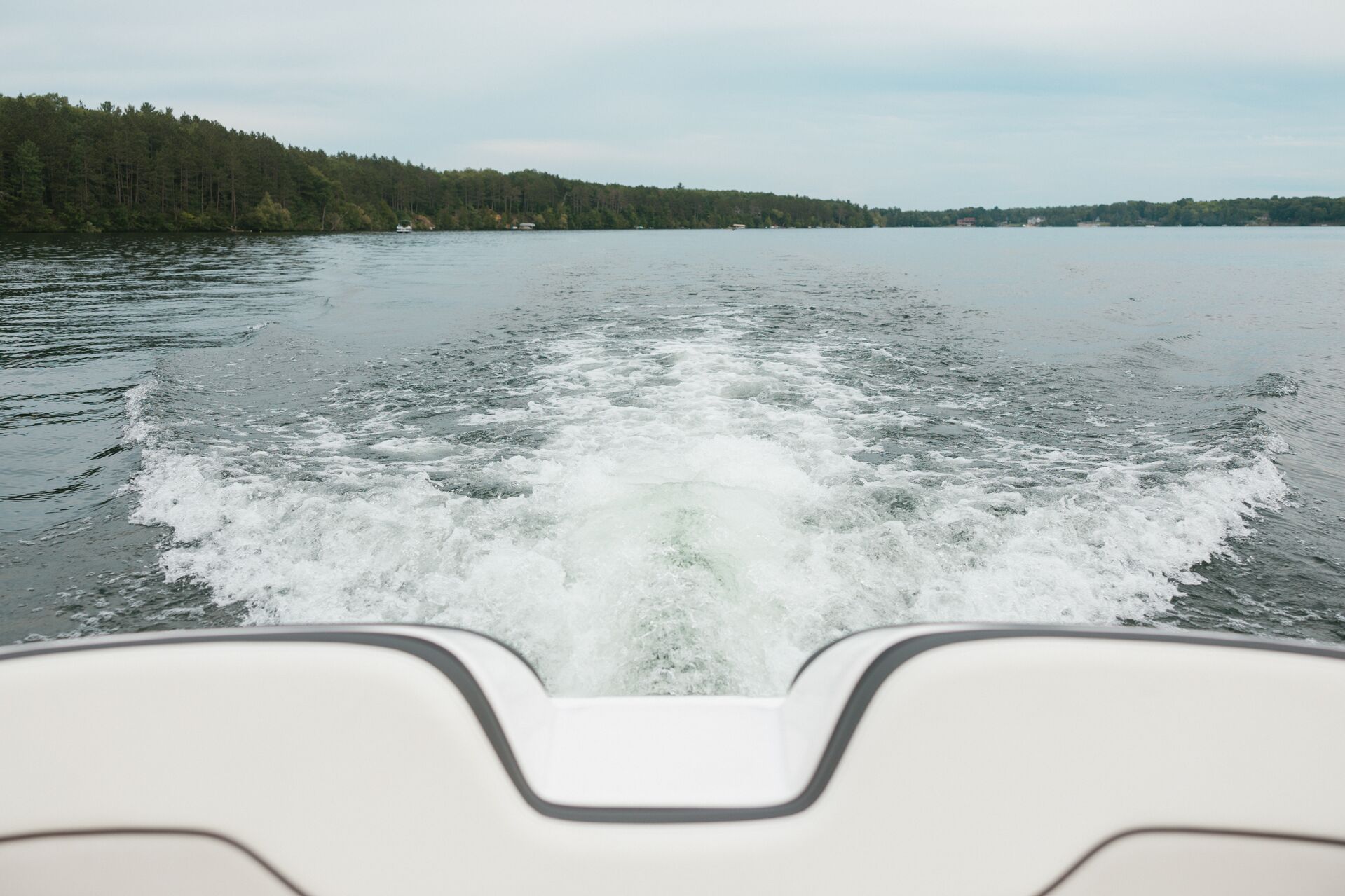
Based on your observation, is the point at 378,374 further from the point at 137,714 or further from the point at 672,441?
the point at 137,714

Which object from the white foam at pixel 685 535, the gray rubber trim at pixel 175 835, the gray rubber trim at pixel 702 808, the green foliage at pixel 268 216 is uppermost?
the green foliage at pixel 268 216

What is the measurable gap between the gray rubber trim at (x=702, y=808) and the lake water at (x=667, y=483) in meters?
1.33

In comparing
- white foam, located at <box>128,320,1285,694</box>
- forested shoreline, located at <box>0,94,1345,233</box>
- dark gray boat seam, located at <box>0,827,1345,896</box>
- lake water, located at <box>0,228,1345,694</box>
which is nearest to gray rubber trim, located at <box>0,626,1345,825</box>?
dark gray boat seam, located at <box>0,827,1345,896</box>

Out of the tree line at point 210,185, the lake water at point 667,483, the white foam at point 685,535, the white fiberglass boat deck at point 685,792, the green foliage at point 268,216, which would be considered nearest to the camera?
the white fiberglass boat deck at point 685,792

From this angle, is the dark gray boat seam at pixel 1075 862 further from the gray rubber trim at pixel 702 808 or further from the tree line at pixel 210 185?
the tree line at pixel 210 185

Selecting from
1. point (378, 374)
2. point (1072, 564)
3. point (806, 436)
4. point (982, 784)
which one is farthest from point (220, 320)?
point (982, 784)

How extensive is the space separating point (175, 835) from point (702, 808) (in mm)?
746

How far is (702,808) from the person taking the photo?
109 centimetres

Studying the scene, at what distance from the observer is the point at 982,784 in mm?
1084

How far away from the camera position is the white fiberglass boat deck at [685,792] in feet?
3.46

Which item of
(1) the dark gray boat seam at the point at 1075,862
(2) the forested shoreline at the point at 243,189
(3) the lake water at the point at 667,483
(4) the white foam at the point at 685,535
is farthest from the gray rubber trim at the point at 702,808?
(2) the forested shoreline at the point at 243,189

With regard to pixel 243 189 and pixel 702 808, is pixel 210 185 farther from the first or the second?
pixel 702 808

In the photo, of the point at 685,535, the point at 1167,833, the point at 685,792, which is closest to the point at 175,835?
the point at 685,792

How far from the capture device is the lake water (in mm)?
3488
